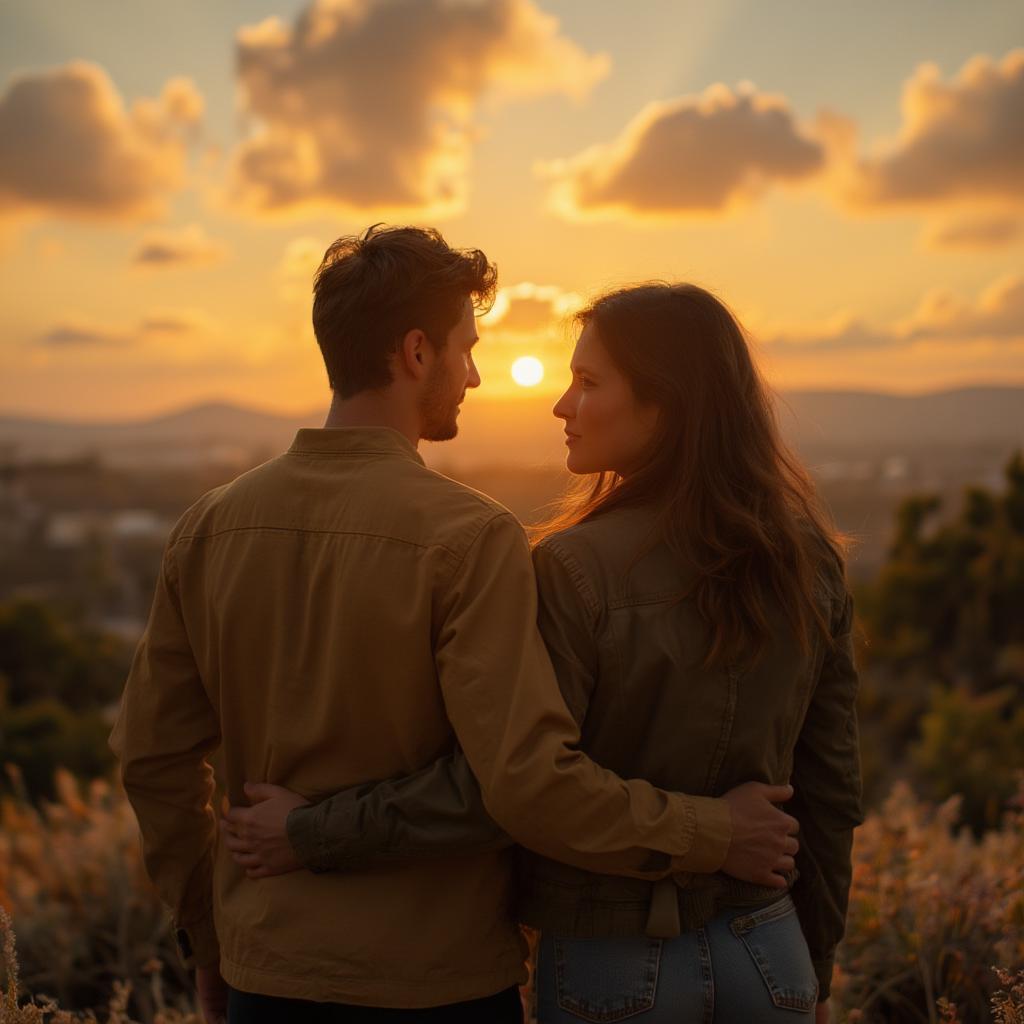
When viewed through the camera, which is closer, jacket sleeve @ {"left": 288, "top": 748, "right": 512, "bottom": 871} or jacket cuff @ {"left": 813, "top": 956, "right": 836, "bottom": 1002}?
jacket sleeve @ {"left": 288, "top": 748, "right": 512, "bottom": 871}

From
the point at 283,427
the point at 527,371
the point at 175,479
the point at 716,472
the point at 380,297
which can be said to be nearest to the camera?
the point at 380,297

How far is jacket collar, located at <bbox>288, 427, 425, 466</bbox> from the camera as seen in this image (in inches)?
78.6

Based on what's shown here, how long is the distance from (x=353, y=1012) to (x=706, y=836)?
0.69 metres

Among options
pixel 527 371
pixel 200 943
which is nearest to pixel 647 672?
pixel 200 943

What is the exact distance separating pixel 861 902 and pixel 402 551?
8.51 feet

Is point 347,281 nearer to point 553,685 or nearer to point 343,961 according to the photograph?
point 553,685

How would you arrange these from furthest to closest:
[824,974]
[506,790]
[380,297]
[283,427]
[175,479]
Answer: [283,427] → [175,479] → [824,974] → [380,297] → [506,790]

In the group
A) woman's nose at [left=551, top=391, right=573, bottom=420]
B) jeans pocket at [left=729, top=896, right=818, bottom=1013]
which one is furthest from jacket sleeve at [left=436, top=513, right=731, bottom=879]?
woman's nose at [left=551, top=391, right=573, bottom=420]

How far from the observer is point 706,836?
192cm

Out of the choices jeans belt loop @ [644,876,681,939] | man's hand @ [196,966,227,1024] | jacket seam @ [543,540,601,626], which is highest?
jacket seam @ [543,540,601,626]

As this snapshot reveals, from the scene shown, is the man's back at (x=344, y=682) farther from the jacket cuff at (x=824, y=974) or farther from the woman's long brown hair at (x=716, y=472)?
the jacket cuff at (x=824, y=974)

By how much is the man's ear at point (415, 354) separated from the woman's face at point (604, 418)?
34cm

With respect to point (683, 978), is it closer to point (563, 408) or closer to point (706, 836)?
point (706, 836)

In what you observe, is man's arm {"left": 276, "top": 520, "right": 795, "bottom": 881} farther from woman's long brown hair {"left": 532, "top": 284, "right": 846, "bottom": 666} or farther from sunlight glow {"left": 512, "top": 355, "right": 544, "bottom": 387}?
sunlight glow {"left": 512, "top": 355, "right": 544, "bottom": 387}
